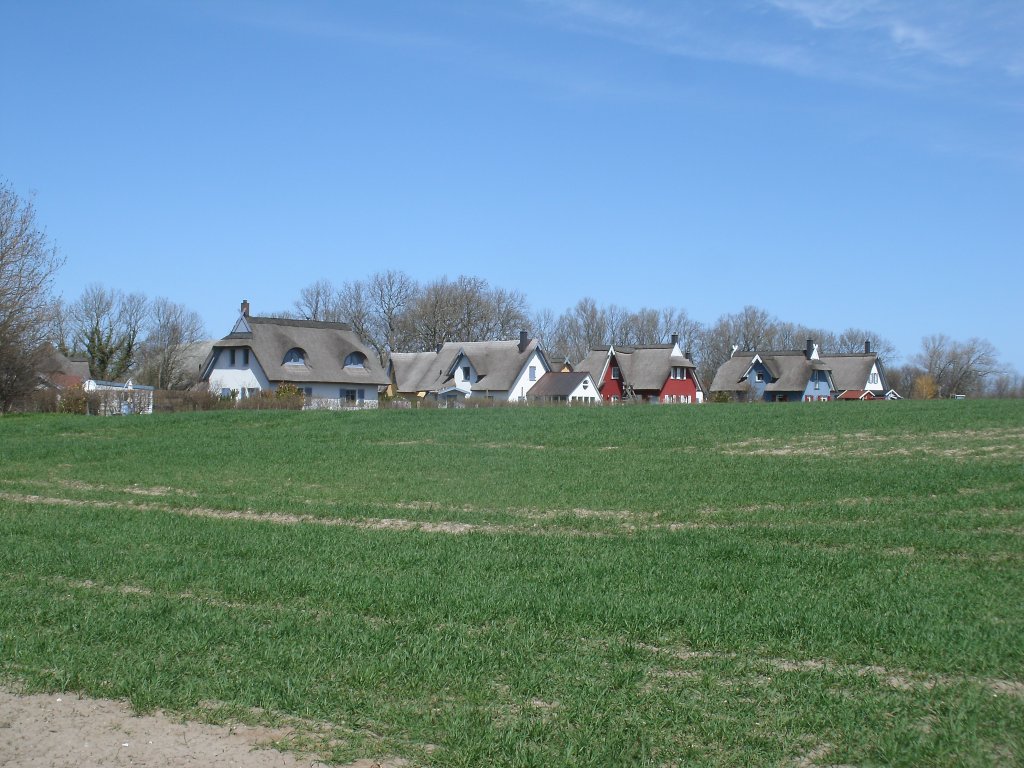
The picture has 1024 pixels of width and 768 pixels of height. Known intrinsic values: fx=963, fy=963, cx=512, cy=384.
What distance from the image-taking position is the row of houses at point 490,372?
2869 inches

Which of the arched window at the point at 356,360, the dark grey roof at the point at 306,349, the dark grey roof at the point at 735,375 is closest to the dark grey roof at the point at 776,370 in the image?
the dark grey roof at the point at 735,375

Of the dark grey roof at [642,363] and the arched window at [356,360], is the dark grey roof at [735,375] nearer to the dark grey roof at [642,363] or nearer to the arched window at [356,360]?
the dark grey roof at [642,363]

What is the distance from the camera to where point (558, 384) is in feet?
283

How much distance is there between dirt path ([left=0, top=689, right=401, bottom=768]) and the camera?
6.96m

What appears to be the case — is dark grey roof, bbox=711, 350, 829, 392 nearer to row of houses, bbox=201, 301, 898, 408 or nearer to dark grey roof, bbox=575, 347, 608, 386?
row of houses, bbox=201, 301, 898, 408

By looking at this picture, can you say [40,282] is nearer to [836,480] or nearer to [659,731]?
[836,480]

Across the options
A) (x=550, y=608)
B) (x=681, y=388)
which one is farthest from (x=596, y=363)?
(x=550, y=608)

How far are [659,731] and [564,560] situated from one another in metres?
6.70

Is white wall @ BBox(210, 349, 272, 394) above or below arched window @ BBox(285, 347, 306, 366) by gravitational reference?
below

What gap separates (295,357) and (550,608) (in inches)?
2588

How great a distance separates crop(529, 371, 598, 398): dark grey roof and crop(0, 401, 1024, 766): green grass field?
2320 inches

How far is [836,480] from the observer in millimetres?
23344

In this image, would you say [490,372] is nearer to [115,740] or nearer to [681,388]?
[681,388]

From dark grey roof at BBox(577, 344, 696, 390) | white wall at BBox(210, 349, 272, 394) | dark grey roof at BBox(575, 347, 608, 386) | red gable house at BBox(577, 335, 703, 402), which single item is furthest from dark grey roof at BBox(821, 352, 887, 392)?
white wall at BBox(210, 349, 272, 394)
